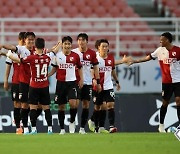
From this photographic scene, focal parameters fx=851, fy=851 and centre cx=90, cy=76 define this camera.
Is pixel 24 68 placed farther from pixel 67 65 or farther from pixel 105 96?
pixel 105 96

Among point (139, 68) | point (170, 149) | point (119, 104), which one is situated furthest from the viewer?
point (139, 68)

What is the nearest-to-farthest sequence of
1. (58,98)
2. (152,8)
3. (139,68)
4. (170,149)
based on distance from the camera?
(170,149)
(58,98)
(139,68)
(152,8)

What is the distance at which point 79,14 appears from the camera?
2773 cm

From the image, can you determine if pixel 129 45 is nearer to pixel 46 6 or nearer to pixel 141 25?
pixel 141 25

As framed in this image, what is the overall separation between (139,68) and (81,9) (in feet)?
15.3

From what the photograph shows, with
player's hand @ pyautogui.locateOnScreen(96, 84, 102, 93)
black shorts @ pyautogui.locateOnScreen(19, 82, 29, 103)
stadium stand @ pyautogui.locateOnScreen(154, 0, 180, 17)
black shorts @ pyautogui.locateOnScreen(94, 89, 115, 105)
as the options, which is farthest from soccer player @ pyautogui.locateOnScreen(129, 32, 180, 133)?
stadium stand @ pyautogui.locateOnScreen(154, 0, 180, 17)

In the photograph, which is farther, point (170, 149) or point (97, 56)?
point (97, 56)

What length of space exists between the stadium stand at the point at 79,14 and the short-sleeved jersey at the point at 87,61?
22.3 ft

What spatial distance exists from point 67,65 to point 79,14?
9161mm

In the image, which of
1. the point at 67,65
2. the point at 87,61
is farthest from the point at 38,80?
the point at 87,61

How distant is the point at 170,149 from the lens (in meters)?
14.1

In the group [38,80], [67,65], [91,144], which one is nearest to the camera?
[91,144]

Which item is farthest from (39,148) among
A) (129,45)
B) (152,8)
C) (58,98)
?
(152,8)

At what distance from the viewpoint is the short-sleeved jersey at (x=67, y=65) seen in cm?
1870
